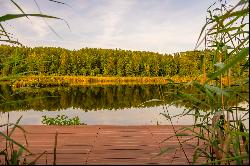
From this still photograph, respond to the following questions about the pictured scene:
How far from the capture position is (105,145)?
408 cm

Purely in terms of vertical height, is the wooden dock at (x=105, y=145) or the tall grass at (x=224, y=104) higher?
the tall grass at (x=224, y=104)

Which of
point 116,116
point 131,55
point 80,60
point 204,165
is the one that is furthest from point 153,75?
point 204,165

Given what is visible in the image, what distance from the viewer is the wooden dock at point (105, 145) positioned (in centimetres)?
327

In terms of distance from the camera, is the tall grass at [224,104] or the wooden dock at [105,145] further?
the wooden dock at [105,145]

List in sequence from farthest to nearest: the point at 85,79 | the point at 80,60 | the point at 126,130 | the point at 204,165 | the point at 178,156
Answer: the point at 80,60 → the point at 85,79 → the point at 126,130 → the point at 178,156 → the point at 204,165

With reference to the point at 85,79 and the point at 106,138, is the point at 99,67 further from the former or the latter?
the point at 106,138

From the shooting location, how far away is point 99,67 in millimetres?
58125

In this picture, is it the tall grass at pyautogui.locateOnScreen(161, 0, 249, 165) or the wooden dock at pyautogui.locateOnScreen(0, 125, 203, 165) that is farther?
the wooden dock at pyautogui.locateOnScreen(0, 125, 203, 165)

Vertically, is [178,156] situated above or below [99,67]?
below

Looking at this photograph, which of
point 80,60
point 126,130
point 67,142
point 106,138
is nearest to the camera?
point 67,142

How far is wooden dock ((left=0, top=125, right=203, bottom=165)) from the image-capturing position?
3273 millimetres

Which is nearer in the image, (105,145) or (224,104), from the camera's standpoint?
(224,104)

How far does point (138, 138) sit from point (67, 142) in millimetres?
773

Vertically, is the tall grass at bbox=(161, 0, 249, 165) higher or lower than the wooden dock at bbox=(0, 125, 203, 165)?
higher
